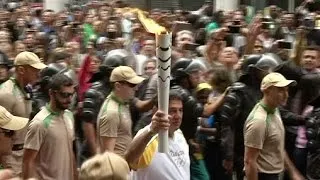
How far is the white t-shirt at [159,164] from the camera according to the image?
5027 millimetres

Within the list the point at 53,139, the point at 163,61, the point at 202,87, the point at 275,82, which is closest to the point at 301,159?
the point at 202,87

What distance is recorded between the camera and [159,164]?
16.7 feet

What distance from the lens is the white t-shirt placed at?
16.5 feet

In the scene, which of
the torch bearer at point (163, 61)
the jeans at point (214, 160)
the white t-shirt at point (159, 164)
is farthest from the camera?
the jeans at point (214, 160)

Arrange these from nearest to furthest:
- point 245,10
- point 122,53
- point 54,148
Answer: point 54,148
point 122,53
point 245,10

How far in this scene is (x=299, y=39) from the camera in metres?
9.52

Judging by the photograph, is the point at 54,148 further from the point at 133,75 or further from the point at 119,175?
the point at 119,175

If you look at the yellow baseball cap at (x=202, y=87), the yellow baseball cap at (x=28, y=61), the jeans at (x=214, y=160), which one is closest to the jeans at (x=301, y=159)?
the jeans at (x=214, y=160)

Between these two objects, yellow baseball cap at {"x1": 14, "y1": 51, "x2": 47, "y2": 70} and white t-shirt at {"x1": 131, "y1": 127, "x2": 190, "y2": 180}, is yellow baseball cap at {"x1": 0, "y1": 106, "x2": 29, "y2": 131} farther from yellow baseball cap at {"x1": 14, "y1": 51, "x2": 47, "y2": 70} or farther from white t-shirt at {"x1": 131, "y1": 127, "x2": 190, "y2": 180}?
yellow baseball cap at {"x1": 14, "y1": 51, "x2": 47, "y2": 70}

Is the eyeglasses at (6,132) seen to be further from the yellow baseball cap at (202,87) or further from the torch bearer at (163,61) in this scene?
the yellow baseball cap at (202,87)

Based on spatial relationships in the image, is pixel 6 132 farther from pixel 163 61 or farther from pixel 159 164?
pixel 163 61

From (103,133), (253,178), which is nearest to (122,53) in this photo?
(103,133)

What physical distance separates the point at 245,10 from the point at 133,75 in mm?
11422

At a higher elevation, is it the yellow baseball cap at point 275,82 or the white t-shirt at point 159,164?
the yellow baseball cap at point 275,82
